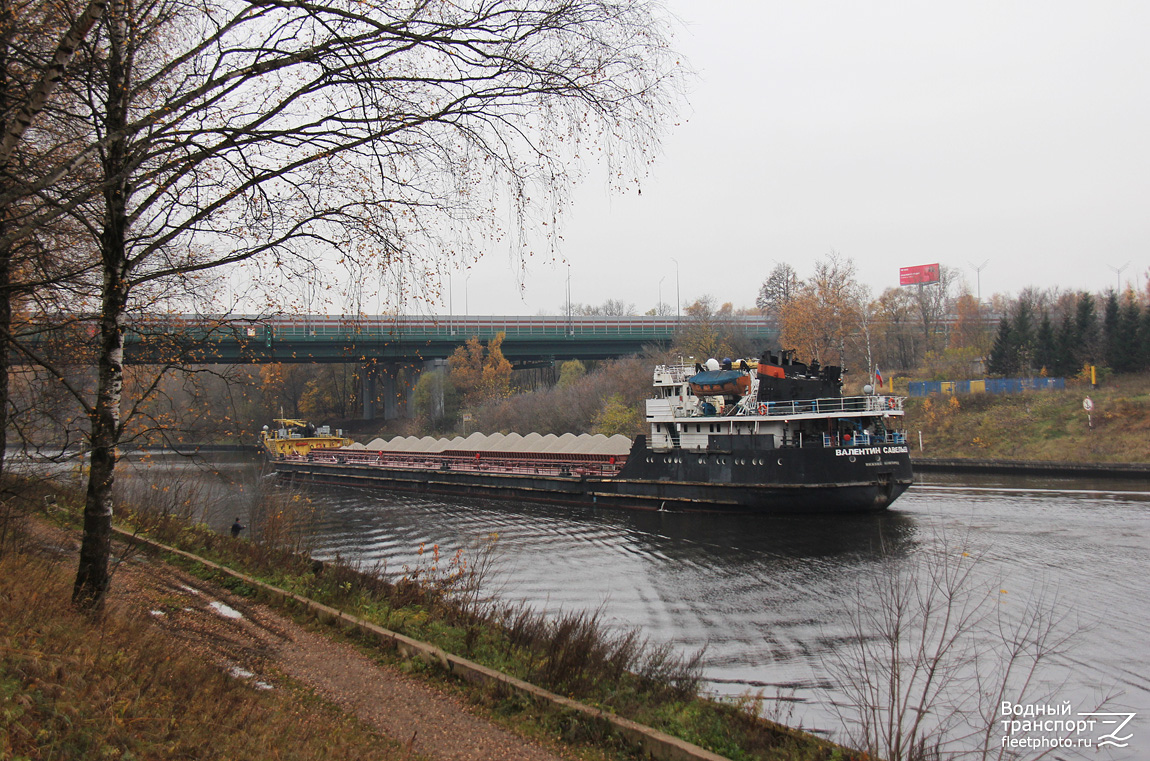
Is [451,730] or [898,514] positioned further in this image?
[898,514]

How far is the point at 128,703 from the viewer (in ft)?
18.7

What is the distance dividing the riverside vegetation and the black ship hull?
1802cm

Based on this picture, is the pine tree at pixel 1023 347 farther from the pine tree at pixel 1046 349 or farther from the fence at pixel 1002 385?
the fence at pixel 1002 385

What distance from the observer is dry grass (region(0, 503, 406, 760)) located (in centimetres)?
514

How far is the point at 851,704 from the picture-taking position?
1102 cm

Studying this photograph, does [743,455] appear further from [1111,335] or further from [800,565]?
[1111,335]

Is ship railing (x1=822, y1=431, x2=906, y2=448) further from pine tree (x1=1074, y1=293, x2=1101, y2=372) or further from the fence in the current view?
pine tree (x1=1074, y1=293, x2=1101, y2=372)

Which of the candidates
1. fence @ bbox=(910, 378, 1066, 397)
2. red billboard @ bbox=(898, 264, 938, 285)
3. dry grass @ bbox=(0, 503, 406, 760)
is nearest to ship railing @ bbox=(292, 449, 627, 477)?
dry grass @ bbox=(0, 503, 406, 760)

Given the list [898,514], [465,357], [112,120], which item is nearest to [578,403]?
[465,357]

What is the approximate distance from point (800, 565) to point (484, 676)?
14.3 metres

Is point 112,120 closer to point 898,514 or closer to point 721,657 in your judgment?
point 721,657

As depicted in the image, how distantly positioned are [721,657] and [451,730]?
7473 mm

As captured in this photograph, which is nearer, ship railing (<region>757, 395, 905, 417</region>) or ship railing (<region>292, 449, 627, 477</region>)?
ship railing (<region>757, 395, 905, 417</region>)

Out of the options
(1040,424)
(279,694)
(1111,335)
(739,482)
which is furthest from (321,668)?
(1111,335)
